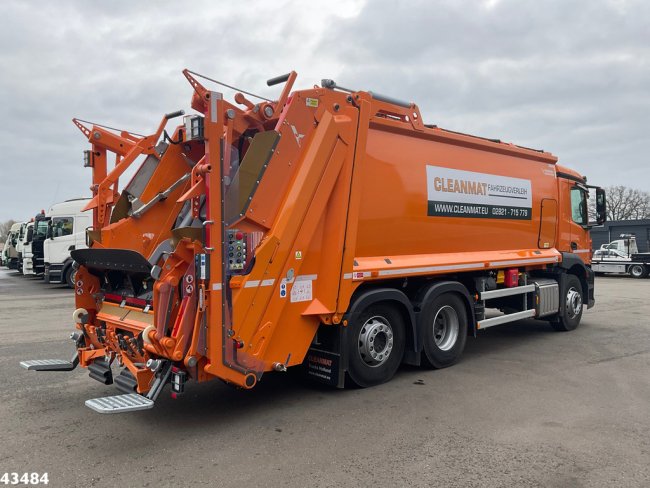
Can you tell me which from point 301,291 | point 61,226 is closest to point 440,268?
point 301,291

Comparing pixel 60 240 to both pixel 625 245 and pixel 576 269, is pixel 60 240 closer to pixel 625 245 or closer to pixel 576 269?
pixel 576 269

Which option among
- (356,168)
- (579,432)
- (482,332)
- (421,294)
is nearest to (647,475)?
(579,432)

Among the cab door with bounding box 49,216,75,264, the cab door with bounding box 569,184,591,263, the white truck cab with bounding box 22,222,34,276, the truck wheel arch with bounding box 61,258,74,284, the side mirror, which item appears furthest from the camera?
the white truck cab with bounding box 22,222,34,276

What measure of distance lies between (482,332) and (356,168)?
17.0ft

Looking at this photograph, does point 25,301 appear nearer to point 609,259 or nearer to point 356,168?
point 356,168

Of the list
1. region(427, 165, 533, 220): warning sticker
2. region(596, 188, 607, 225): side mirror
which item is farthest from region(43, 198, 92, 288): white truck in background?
region(596, 188, 607, 225): side mirror

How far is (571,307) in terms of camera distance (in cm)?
920

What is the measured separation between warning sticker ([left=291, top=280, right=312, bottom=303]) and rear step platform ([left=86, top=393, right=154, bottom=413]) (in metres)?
1.56

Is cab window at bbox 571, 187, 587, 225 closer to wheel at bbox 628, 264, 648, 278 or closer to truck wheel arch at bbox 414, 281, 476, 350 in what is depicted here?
truck wheel arch at bbox 414, 281, 476, 350

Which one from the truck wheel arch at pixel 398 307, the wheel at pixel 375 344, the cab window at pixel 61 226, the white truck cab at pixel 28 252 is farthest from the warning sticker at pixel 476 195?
the white truck cab at pixel 28 252

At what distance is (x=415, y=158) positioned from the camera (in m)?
6.29

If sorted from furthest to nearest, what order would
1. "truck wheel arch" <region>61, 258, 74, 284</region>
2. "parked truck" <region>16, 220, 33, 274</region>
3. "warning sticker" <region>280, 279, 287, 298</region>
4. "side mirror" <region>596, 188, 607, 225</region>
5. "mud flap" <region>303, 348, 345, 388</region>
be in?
"parked truck" <region>16, 220, 33, 274</region>
"truck wheel arch" <region>61, 258, 74, 284</region>
"side mirror" <region>596, 188, 607, 225</region>
"mud flap" <region>303, 348, 345, 388</region>
"warning sticker" <region>280, 279, 287, 298</region>

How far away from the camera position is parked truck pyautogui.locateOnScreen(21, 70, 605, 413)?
4.40 metres

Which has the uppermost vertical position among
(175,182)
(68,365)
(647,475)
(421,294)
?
(175,182)
